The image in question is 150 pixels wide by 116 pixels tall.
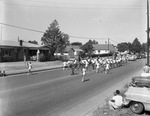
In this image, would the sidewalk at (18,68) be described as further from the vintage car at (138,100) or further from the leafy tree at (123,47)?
the leafy tree at (123,47)

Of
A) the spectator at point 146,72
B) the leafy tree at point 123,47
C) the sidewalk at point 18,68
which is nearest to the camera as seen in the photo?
the spectator at point 146,72

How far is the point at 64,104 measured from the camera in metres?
7.18

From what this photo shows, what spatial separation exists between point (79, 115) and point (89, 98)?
2339 millimetres

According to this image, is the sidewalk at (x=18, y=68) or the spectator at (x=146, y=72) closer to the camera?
the spectator at (x=146, y=72)

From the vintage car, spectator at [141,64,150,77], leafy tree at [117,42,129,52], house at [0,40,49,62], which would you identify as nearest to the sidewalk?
house at [0,40,49,62]

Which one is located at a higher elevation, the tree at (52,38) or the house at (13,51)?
the tree at (52,38)

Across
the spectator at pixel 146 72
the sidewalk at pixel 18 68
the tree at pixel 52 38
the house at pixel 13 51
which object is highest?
the tree at pixel 52 38

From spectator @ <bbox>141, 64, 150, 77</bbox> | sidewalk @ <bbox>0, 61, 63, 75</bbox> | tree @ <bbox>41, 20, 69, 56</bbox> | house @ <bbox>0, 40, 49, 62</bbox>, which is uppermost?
tree @ <bbox>41, 20, 69, 56</bbox>

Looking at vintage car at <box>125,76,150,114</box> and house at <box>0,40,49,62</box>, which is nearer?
vintage car at <box>125,76,150,114</box>

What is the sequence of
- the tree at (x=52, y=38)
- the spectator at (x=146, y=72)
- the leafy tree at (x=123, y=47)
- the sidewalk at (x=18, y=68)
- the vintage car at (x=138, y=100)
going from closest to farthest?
1. the vintage car at (x=138, y=100)
2. the spectator at (x=146, y=72)
3. the sidewalk at (x=18, y=68)
4. the tree at (x=52, y=38)
5. the leafy tree at (x=123, y=47)

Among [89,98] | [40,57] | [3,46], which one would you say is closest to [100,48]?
[40,57]

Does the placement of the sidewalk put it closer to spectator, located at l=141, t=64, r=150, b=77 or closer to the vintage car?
spectator, located at l=141, t=64, r=150, b=77

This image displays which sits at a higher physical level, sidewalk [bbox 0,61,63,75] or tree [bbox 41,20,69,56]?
tree [bbox 41,20,69,56]

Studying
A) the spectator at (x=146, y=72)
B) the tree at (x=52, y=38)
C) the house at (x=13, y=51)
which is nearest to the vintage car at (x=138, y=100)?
the spectator at (x=146, y=72)
